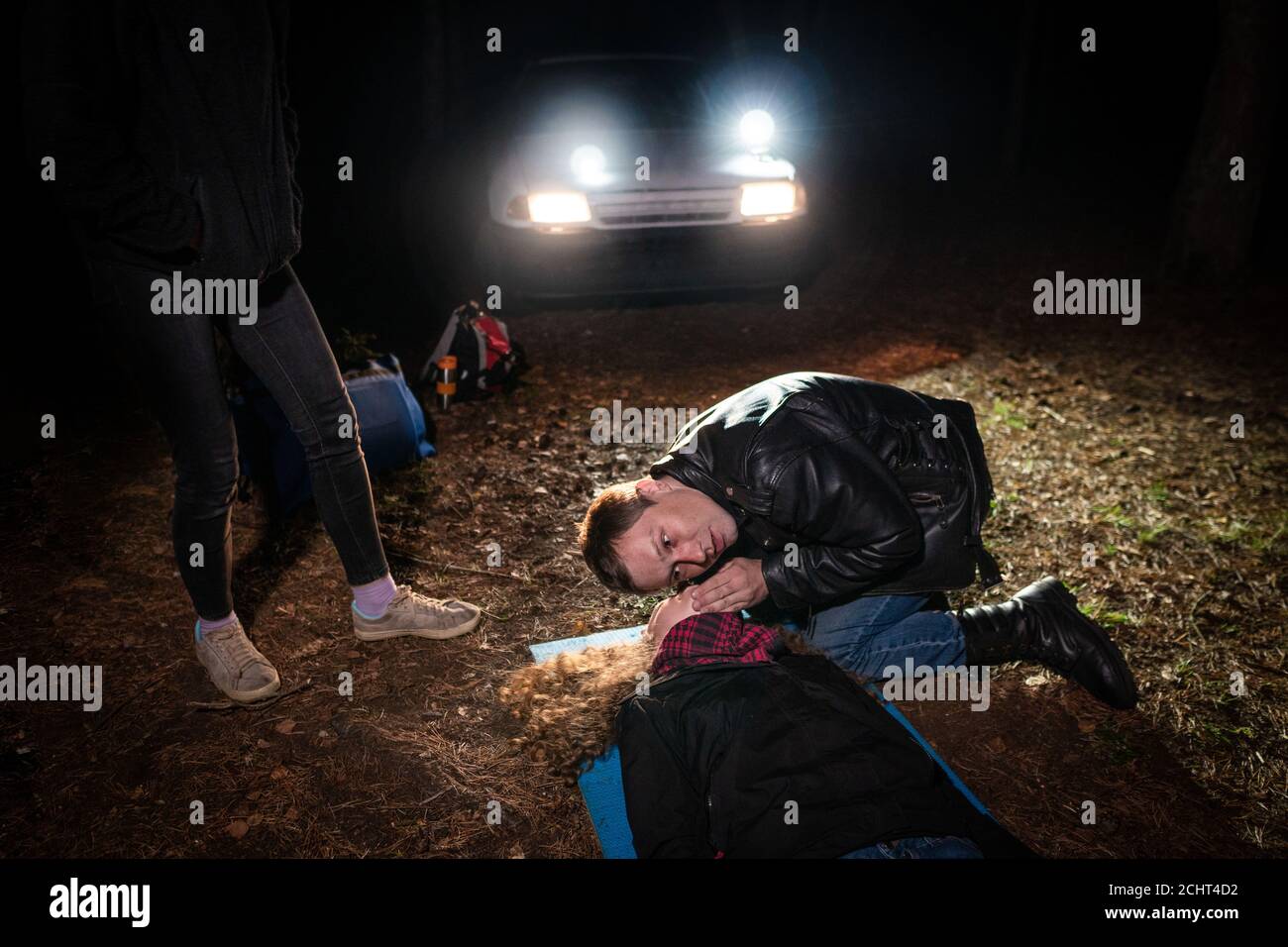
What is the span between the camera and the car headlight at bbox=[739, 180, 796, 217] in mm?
5957

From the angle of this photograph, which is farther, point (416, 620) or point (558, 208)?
point (558, 208)

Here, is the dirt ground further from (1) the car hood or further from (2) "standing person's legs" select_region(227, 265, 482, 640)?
(1) the car hood

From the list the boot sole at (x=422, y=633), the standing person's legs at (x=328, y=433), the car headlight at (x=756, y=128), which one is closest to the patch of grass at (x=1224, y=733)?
the boot sole at (x=422, y=633)

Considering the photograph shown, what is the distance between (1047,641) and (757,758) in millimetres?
1418

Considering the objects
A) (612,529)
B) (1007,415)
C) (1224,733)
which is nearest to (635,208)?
(1007,415)

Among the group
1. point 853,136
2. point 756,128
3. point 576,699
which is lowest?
point 576,699

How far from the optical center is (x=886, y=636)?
9.37 ft

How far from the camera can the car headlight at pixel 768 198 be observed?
596cm

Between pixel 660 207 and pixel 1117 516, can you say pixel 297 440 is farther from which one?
pixel 1117 516

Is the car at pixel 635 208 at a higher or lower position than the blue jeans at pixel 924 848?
Result: higher

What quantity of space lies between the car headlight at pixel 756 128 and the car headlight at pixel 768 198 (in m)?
0.74

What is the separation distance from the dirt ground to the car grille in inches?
40.9

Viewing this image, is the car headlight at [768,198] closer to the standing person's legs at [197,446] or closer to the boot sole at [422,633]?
the boot sole at [422,633]

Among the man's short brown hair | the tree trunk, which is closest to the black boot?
the man's short brown hair
